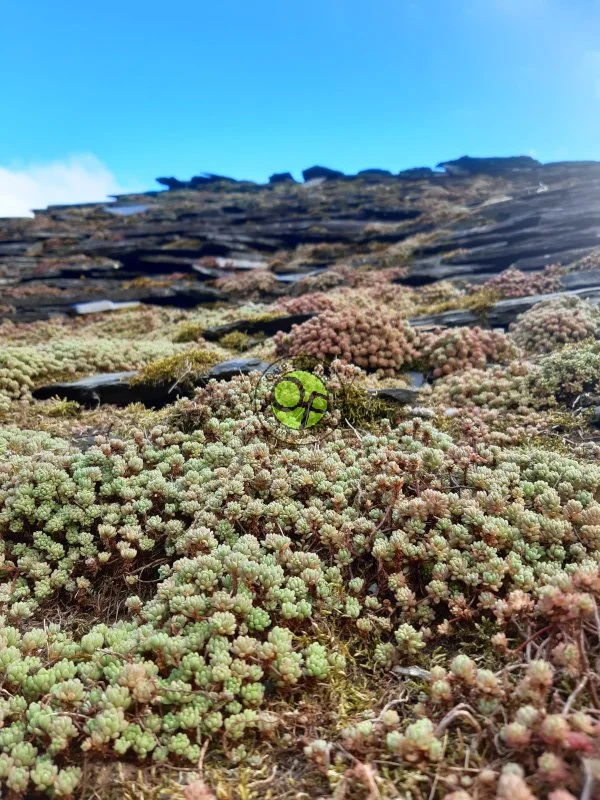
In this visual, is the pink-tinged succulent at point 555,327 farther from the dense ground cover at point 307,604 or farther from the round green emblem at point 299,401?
the round green emblem at point 299,401

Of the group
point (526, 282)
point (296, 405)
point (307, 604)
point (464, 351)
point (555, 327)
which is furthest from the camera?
point (526, 282)

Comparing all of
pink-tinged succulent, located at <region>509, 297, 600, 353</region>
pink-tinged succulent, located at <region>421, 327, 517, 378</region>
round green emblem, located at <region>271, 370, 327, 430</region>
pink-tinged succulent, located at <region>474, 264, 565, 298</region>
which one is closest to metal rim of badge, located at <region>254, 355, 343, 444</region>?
round green emblem, located at <region>271, 370, 327, 430</region>

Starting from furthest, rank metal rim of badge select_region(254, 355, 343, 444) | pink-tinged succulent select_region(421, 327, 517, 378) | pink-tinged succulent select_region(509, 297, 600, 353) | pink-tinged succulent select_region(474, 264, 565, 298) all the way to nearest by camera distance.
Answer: pink-tinged succulent select_region(474, 264, 565, 298) < pink-tinged succulent select_region(509, 297, 600, 353) < pink-tinged succulent select_region(421, 327, 517, 378) < metal rim of badge select_region(254, 355, 343, 444)

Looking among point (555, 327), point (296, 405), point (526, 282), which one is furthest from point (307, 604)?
point (526, 282)

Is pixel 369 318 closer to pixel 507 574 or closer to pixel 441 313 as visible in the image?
pixel 441 313

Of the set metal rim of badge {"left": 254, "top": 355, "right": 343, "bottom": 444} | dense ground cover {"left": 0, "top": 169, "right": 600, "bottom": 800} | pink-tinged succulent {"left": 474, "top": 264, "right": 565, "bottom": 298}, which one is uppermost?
pink-tinged succulent {"left": 474, "top": 264, "right": 565, "bottom": 298}

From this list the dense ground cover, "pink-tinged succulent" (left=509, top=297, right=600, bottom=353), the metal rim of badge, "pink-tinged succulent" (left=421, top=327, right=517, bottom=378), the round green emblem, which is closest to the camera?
the dense ground cover

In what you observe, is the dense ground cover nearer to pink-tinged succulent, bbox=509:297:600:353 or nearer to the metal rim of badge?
the metal rim of badge

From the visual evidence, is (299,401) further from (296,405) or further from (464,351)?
(464,351)
